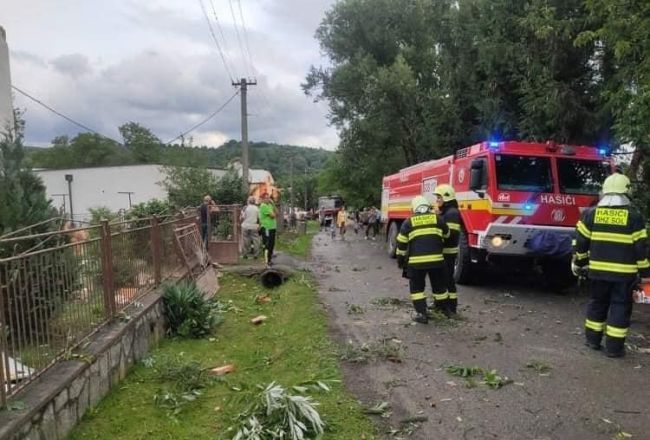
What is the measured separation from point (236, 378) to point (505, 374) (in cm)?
259

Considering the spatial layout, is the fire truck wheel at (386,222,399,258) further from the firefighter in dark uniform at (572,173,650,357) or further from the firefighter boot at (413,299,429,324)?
the firefighter in dark uniform at (572,173,650,357)

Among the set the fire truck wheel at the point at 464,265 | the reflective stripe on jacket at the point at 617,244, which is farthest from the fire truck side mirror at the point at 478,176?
the reflective stripe on jacket at the point at 617,244

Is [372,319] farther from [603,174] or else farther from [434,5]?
[434,5]

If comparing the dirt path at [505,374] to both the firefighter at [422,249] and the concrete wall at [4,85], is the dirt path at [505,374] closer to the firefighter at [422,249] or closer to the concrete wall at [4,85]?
the firefighter at [422,249]

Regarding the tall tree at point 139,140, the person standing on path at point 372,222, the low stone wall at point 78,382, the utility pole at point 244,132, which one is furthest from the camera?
the tall tree at point 139,140

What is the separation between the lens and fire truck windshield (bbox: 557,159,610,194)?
9.23m

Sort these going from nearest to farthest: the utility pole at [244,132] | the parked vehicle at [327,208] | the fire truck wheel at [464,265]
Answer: the fire truck wheel at [464,265] → the utility pole at [244,132] → the parked vehicle at [327,208]

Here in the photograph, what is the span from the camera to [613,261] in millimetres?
5672

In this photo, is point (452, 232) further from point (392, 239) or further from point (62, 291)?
point (392, 239)

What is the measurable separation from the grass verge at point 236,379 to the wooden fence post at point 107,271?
701 mm

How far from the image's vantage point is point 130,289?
646 centimetres

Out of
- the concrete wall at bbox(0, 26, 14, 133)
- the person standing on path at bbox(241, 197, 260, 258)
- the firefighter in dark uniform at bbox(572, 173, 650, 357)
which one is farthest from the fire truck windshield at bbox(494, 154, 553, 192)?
the concrete wall at bbox(0, 26, 14, 133)

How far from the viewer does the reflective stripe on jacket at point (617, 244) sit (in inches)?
221

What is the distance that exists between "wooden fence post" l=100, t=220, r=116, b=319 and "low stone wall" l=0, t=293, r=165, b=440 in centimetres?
18
